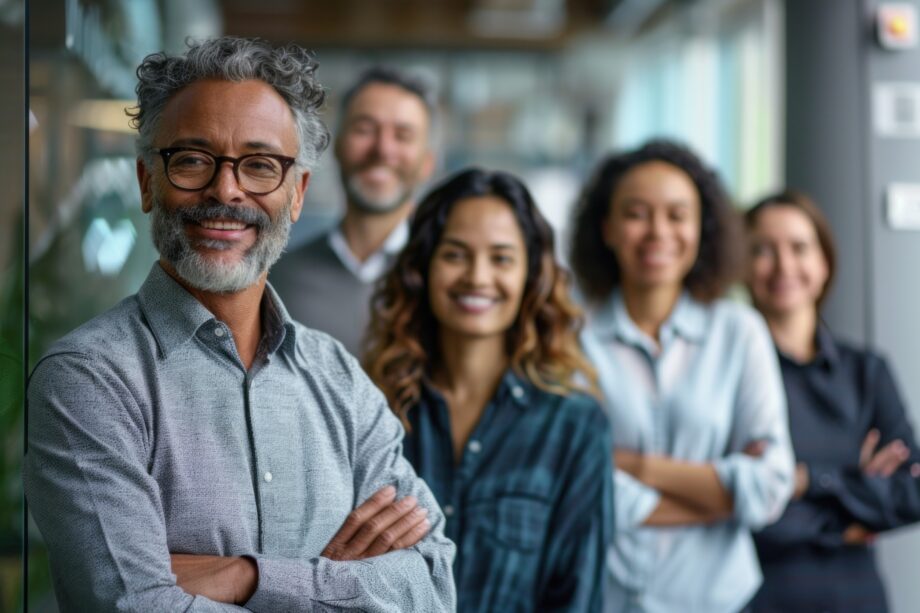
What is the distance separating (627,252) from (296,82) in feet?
4.63

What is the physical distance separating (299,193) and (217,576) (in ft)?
1.73

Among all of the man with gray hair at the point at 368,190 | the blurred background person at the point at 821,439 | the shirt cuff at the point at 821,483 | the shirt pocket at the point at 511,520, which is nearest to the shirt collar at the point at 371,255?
the man with gray hair at the point at 368,190

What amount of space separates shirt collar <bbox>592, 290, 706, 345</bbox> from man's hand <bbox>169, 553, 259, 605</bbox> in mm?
1459

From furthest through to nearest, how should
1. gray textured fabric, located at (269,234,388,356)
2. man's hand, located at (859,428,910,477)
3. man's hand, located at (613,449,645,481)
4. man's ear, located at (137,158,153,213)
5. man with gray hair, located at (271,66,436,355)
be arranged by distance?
man's hand, located at (859,428,910,477), man's hand, located at (613,449,645,481), man with gray hair, located at (271,66,436,355), gray textured fabric, located at (269,234,388,356), man's ear, located at (137,158,153,213)

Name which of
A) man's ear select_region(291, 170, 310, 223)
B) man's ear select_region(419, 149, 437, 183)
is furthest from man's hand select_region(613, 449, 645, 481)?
man's ear select_region(291, 170, 310, 223)

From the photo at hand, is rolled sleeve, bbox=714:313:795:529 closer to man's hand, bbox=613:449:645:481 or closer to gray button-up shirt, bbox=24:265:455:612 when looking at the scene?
man's hand, bbox=613:449:645:481

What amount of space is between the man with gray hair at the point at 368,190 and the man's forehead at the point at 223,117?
71 cm

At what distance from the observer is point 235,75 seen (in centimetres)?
155

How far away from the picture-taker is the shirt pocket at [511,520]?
7.10 feet

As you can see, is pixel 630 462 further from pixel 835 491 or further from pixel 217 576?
pixel 217 576

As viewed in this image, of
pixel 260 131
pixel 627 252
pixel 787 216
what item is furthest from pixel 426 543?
pixel 787 216

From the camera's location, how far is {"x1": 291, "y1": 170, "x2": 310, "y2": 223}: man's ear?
1.61 metres

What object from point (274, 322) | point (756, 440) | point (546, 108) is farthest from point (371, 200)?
point (546, 108)

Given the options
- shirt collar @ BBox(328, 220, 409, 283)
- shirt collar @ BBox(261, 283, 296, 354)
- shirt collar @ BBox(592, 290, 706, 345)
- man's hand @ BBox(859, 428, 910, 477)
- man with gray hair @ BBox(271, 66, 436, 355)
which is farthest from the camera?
man's hand @ BBox(859, 428, 910, 477)
